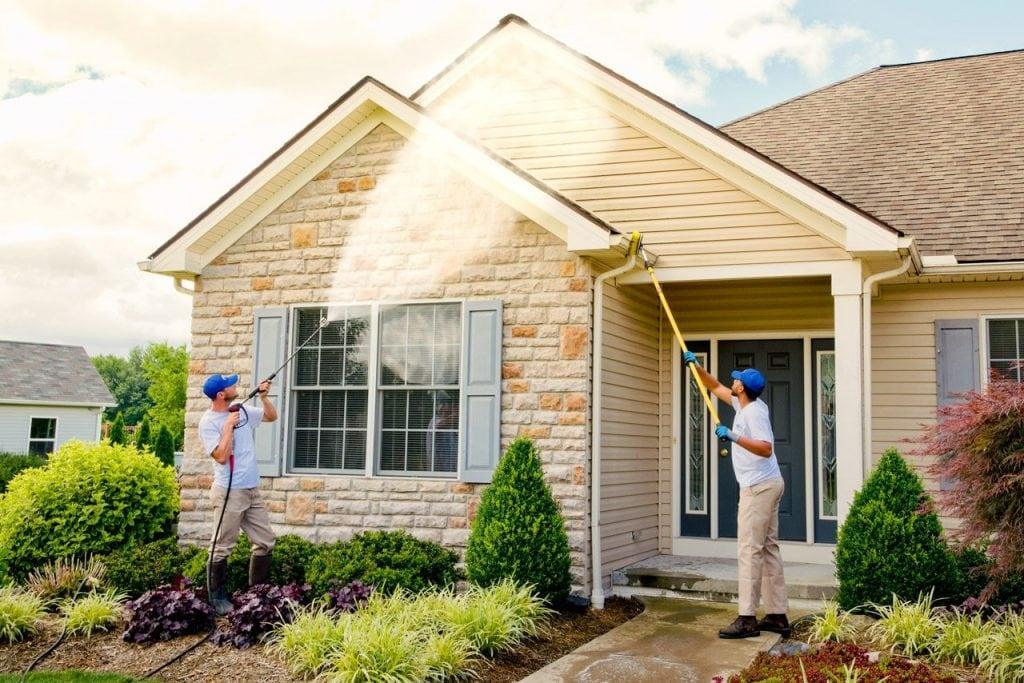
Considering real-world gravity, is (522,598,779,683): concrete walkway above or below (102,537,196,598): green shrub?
below

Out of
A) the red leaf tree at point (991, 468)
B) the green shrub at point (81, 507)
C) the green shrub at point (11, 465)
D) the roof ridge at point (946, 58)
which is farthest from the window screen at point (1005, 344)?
the green shrub at point (11, 465)

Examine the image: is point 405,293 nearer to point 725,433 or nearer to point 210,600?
point 210,600

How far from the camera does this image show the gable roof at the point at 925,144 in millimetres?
9156

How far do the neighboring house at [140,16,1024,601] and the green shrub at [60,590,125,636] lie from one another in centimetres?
169

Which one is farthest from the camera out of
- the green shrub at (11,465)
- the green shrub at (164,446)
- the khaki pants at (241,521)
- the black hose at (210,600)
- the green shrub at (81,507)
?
the green shrub at (164,446)

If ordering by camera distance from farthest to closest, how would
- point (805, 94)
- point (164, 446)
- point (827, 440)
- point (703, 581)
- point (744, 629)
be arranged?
point (164, 446)
point (805, 94)
point (827, 440)
point (703, 581)
point (744, 629)

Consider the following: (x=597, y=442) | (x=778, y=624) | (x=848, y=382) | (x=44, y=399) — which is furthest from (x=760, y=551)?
(x=44, y=399)

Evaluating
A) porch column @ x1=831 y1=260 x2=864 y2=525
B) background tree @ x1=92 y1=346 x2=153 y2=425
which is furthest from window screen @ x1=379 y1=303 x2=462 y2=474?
background tree @ x1=92 y1=346 x2=153 y2=425

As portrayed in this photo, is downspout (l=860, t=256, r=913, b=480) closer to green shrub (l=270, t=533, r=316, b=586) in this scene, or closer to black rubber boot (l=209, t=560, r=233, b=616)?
green shrub (l=270, t=533, r=316, b=586)

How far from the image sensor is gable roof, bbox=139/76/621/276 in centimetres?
764

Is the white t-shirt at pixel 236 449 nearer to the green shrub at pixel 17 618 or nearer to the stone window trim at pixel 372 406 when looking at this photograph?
the stone window trim at pixel 372 406

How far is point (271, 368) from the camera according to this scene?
8625 mm

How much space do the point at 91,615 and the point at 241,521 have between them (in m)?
1.22

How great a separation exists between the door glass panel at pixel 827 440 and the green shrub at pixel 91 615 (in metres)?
6.40
